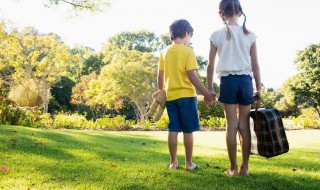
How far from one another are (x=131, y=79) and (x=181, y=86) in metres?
17.4

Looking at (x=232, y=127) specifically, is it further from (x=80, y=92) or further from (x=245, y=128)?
(x=80, y=92)

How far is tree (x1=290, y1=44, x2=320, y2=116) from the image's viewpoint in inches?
1203

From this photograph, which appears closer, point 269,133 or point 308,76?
point 269,133

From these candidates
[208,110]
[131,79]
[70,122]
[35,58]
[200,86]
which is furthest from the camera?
[35,58]

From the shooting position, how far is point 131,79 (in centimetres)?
2069

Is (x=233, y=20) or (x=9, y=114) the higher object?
(x=233, y=20)

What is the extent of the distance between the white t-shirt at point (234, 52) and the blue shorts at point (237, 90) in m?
0.06

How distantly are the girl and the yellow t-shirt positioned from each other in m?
0.25

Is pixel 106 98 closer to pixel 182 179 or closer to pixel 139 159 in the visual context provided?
pixel 139 159

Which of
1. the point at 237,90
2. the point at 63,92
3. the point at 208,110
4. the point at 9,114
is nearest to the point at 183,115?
the point at 237,90

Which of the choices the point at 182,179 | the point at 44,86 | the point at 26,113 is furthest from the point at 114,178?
the point at 44,86

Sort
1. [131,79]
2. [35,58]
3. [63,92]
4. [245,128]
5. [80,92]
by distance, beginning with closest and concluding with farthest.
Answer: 1. [245,128]
2. [131,79]
3. [35,58]
4. [80,92]
5. [63,92]

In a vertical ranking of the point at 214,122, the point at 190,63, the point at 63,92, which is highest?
the point at 63,92

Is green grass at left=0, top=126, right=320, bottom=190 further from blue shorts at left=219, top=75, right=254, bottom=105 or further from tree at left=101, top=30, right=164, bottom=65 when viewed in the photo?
tree at left=101, top=30, right=164, bottom=65
